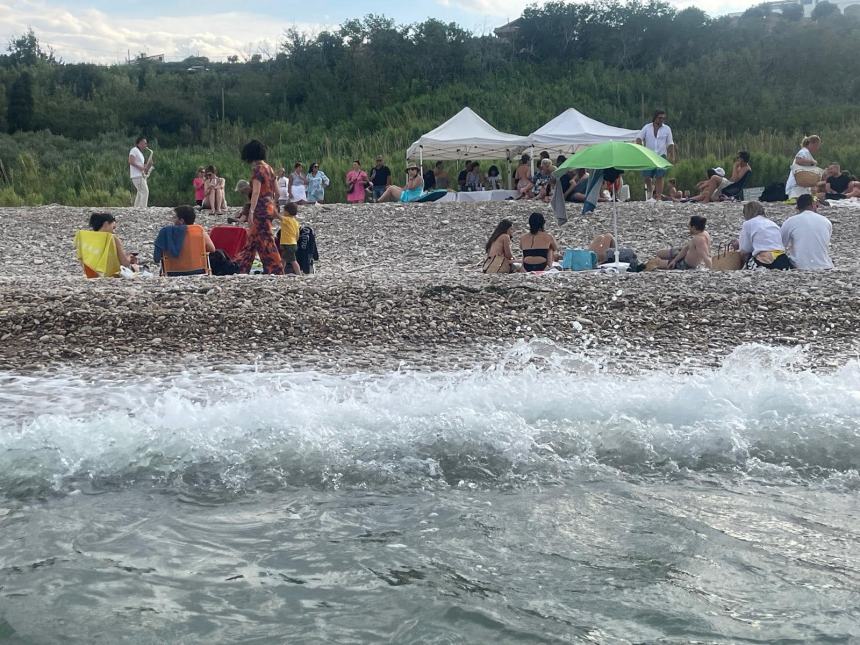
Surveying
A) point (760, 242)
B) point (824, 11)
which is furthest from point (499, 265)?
point (824, 11)

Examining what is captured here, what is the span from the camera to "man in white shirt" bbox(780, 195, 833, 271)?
1133cm

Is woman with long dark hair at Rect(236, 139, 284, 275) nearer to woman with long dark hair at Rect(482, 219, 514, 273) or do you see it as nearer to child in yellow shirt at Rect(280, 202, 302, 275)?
child in yellow shirt at Rect(280, 202, 302, 275)

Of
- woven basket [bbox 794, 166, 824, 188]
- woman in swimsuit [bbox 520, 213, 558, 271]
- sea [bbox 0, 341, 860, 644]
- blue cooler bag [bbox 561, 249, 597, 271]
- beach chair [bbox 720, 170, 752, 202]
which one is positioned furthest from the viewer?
beach chair [bbox 720, 170, 752, 202]

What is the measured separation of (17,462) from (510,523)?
2.93m

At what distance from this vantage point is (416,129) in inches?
1296

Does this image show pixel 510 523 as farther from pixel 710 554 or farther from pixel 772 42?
pixel 772 42

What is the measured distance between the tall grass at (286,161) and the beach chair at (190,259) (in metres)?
13.0

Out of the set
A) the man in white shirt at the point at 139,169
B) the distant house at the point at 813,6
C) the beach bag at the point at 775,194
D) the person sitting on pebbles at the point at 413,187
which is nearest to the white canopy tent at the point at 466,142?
the person sitting on pebbles at the point at 413,187

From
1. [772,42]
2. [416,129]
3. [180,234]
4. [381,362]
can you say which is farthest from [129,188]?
[772,42]

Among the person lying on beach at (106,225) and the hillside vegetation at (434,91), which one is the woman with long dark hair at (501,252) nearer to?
the person lying on beach at (106,225)

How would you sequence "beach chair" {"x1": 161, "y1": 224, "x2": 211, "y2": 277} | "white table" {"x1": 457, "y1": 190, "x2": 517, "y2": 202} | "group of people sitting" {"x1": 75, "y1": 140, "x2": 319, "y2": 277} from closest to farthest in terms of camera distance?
"group of people sitting" {"x1": 75, "y1": 140, "x2": 319, "y2": 277}
"beach chair" {"x1": 161, "y1": 224, "x2": 211, "y2": 277}
"white table" {"x1": 457, "y1": 190, "x2": 517, "y2": 202}

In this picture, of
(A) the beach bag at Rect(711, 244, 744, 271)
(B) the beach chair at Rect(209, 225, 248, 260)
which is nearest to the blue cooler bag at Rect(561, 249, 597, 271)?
(A) the beach bag at Rect(711, 244, 744, 271)

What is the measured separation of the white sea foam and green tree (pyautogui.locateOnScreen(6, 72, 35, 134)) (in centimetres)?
3844

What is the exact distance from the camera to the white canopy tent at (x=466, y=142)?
21.3m
